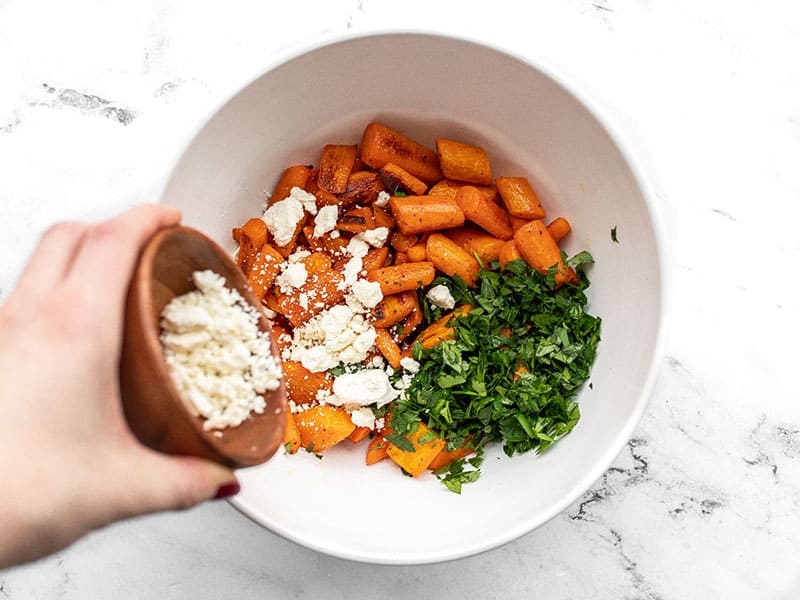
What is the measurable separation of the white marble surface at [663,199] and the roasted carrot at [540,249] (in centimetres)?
38

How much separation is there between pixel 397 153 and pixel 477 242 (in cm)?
31

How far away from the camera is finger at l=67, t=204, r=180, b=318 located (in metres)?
1.17

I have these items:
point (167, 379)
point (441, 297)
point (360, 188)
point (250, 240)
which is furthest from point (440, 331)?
point (167, 379)

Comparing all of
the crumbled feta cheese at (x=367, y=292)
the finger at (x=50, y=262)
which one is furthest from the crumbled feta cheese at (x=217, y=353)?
the crumbled feta cheese at (x=367, y=292)

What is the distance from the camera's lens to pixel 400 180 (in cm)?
196

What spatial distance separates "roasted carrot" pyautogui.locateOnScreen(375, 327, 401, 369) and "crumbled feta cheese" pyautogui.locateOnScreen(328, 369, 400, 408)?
2.0 inches

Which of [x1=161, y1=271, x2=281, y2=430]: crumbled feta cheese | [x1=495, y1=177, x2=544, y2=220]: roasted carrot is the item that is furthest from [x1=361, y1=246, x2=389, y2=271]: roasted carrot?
[x1=161, y1=271, x2=281, y2=430]: crumbled feta cheese

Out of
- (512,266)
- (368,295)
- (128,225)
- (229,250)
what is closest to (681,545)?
(512,266)

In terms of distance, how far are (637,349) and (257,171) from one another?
1.00 m

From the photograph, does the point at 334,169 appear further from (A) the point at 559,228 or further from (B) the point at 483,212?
(A) the point at 559,228

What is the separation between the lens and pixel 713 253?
2.07 meters

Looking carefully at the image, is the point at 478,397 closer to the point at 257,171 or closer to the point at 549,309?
the point at 549,309

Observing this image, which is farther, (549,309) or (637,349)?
(549,309)

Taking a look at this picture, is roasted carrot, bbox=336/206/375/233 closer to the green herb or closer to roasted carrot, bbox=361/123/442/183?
roasted carrot, bbox=361/123/442/183
